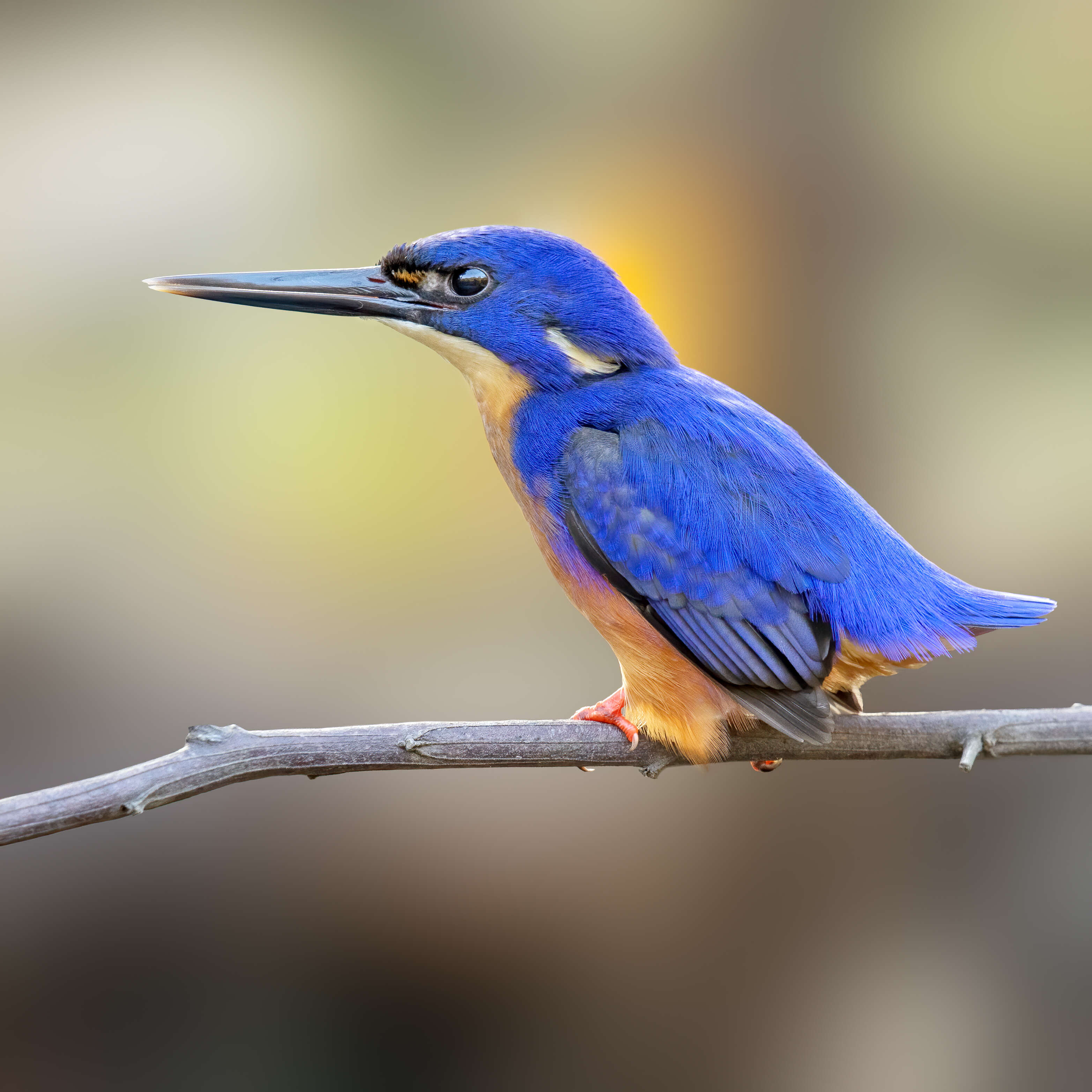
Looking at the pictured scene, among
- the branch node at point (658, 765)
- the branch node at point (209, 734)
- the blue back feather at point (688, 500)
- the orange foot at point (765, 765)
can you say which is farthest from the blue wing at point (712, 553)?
the branch node at point (209, 734)

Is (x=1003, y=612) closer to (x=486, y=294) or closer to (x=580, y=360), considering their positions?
(x=580, y=360)

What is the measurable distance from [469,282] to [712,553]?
40 centimetres

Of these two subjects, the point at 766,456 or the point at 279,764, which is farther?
the point at 766,456

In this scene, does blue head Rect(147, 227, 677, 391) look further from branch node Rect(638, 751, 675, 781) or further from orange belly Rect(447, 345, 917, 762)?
branch node Rect(638, 751, 675, 781)

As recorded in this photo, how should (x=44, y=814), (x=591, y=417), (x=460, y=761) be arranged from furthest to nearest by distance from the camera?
1. (x=591, y=417)
2. (x=460, y=761)
3. (x=44, y=814)

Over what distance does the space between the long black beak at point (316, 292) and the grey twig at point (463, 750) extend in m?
0.46

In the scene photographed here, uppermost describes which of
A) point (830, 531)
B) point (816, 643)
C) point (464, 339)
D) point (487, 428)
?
point (464, 339)

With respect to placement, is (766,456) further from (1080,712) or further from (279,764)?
(279,764)

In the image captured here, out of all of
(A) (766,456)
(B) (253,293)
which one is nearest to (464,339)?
(B) (253,293)

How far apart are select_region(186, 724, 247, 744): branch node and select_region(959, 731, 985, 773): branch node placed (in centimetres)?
75

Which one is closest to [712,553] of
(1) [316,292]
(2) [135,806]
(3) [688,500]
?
(3) [688,500]

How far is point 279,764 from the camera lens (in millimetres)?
1072

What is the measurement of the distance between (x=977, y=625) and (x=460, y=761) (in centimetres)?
59

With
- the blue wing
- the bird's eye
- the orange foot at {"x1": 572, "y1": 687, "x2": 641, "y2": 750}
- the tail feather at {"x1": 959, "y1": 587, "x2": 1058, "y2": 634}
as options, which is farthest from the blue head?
the tail feather at {"x1": 959, "y1": 587, "x2": 1058, "y2": 634}
